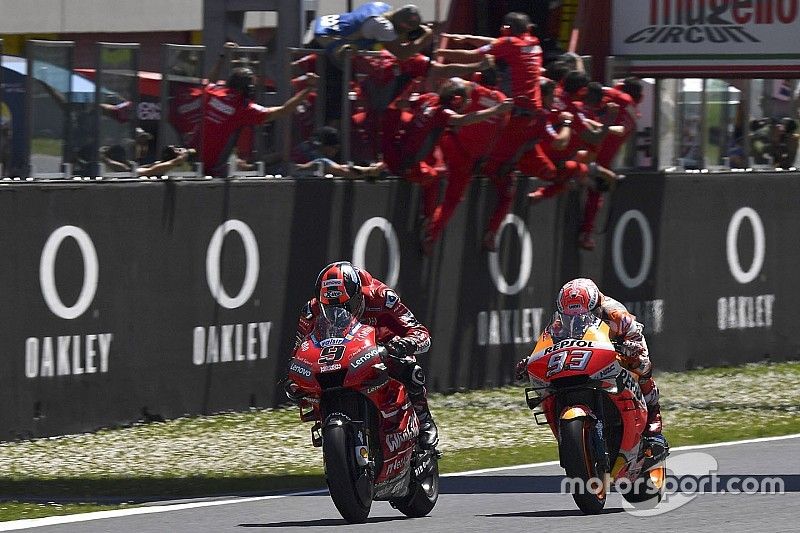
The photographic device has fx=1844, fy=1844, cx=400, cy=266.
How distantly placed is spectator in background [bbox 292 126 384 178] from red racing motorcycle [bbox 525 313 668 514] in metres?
6.05

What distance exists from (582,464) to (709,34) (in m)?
10.5

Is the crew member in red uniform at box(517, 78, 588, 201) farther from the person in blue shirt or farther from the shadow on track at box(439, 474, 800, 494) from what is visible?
the shadow on track at box(439, 474, 800, 494)

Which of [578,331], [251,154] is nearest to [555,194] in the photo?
[251,154]

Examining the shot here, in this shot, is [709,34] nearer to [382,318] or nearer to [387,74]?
[387,74]

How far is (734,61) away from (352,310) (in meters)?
10.1

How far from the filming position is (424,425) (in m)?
11.3

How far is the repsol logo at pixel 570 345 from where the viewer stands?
11023mm

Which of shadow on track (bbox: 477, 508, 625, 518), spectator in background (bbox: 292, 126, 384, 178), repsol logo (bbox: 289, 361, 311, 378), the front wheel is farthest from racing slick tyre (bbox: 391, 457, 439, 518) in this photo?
spectator in background (bbox: 292, 126, 384, 178)

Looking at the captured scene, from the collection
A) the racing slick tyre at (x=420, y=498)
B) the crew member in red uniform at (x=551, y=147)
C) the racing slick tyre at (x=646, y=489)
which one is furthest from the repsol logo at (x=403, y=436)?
the crew member in red uniform at (x=551, y=147)

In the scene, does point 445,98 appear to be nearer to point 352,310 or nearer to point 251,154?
point 251,154

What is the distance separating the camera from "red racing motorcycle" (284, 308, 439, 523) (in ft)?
33.5

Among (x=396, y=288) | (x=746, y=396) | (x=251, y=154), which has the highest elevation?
(x=251, y=154)

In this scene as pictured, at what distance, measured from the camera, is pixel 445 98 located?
55.7 ft

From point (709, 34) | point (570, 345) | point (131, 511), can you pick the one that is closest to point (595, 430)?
point (570, 345)
